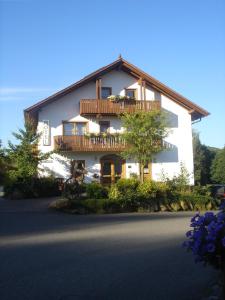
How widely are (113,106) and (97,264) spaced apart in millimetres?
23190

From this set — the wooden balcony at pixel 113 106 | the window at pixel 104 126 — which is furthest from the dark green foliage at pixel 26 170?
the window at pixel 104 126

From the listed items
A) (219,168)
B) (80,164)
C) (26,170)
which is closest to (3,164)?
(26,170)

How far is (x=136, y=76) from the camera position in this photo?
32656mm

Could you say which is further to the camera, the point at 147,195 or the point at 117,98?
the point at 117,98

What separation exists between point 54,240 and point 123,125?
1851 cm

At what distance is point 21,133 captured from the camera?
28.4 metres

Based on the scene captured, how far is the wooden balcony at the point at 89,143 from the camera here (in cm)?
2991

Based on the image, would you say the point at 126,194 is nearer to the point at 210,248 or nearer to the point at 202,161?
the point at 210,248

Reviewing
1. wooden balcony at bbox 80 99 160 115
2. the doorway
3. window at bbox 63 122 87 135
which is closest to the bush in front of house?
window at bbox 63 122 87 135

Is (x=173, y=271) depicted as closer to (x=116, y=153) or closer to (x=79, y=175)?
(x=79, y=175)

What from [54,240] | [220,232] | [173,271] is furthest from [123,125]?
[220,232]

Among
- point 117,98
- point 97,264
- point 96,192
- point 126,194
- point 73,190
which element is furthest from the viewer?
point 117,98

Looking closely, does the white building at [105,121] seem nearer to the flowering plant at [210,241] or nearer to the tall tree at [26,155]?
the tall tree at [26,155]

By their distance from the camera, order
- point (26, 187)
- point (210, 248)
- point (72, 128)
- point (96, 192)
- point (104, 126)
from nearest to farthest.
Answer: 1. point (210, 248)
2. point (96, 192)
3. point (26, 187)
4. point (72, 128)
5. point (104, 126)
